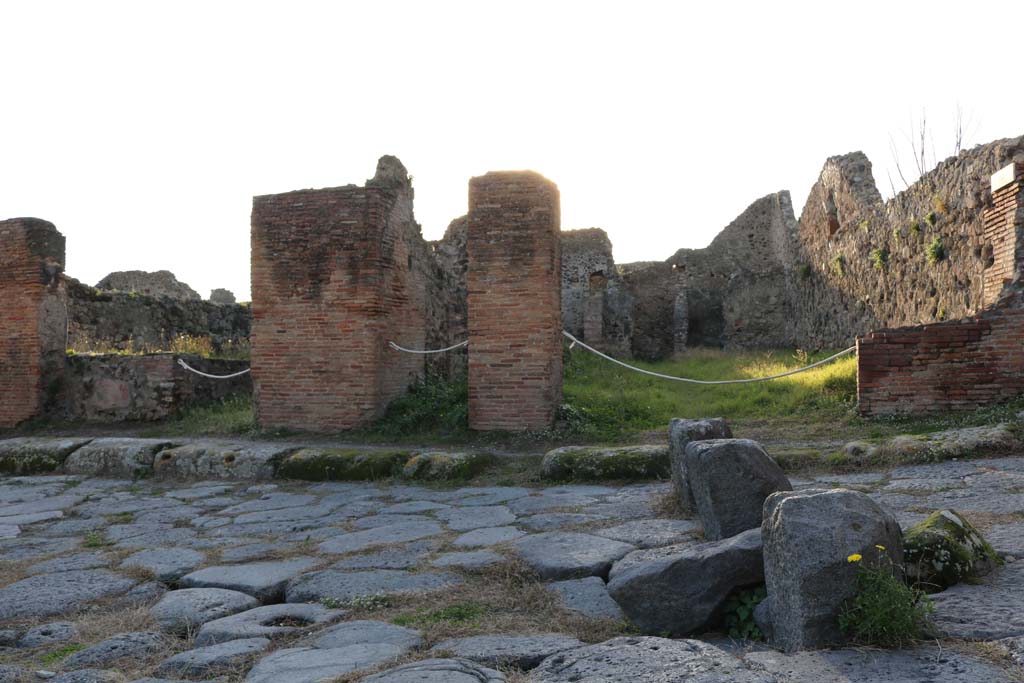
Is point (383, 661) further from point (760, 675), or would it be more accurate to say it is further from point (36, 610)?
point (36, 610)

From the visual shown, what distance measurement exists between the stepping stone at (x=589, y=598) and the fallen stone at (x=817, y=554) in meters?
0.65

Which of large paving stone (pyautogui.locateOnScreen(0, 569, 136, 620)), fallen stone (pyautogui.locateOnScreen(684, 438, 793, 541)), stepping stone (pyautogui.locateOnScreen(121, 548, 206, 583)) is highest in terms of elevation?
fallen stone (pyautogui.locateOnScreen(684, 438, 793, 541))

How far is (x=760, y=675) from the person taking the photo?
199cm

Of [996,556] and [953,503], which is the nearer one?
[996,556]

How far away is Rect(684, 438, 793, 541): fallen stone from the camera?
3.29 m

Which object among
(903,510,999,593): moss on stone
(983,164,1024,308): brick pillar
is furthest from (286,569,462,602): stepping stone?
(983,164,1024,308): brick pillar

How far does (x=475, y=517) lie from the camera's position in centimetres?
469

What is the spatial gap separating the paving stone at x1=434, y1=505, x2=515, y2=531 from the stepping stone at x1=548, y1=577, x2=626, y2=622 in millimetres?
1276

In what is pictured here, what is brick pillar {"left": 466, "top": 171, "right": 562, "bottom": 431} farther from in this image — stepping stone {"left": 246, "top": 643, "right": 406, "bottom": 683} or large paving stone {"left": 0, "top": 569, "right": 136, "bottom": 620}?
stepping stone {"left": 246, "top": 643, "right": 406, "bottom": 683}

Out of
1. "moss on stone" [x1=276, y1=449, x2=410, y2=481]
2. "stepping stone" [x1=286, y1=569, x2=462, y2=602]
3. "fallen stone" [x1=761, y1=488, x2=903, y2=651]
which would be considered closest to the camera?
"fallen stone" [x1=761, y1=488, x2=903, y2=651]

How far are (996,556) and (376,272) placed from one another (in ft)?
20.6

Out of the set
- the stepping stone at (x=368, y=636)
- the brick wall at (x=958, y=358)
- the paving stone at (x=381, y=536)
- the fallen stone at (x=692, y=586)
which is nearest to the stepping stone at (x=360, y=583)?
the stepping stone at (x=368, y=636)

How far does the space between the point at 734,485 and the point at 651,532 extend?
66 centimetres

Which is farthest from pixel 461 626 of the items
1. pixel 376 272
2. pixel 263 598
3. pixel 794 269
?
pixel 794 269
